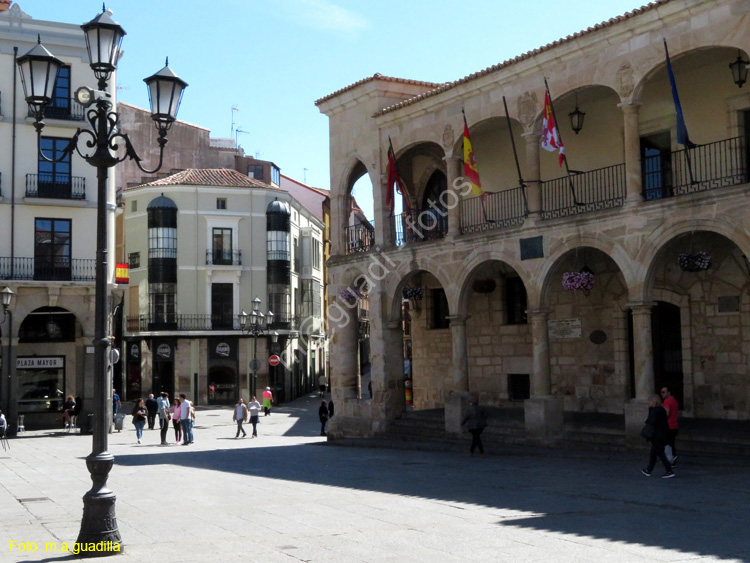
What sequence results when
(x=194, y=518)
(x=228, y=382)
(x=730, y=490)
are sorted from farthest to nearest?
(x=228, y=382), (x=730, y=490), (x=194, y=518)

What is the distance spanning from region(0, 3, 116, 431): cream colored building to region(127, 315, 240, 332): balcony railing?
41.8 feet

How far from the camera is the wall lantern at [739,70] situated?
1820 cm

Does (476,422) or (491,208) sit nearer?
(476,422)

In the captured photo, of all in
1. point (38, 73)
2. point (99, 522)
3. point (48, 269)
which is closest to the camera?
point (99, 522)

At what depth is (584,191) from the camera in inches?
872

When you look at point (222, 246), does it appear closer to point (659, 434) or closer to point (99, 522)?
point (659, 434)

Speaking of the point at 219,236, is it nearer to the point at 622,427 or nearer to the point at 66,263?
the point at 66,263

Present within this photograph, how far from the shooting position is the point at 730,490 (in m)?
12.9

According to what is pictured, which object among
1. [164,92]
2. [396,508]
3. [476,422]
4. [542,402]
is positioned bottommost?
[396,508]

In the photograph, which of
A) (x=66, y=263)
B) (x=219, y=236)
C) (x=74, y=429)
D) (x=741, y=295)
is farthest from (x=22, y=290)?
(x=741, y=295)

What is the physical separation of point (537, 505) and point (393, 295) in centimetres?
1349

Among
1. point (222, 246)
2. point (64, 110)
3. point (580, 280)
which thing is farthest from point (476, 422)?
point (222, 246)

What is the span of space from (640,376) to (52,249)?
22.4m

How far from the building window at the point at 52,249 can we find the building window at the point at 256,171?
24.5m
